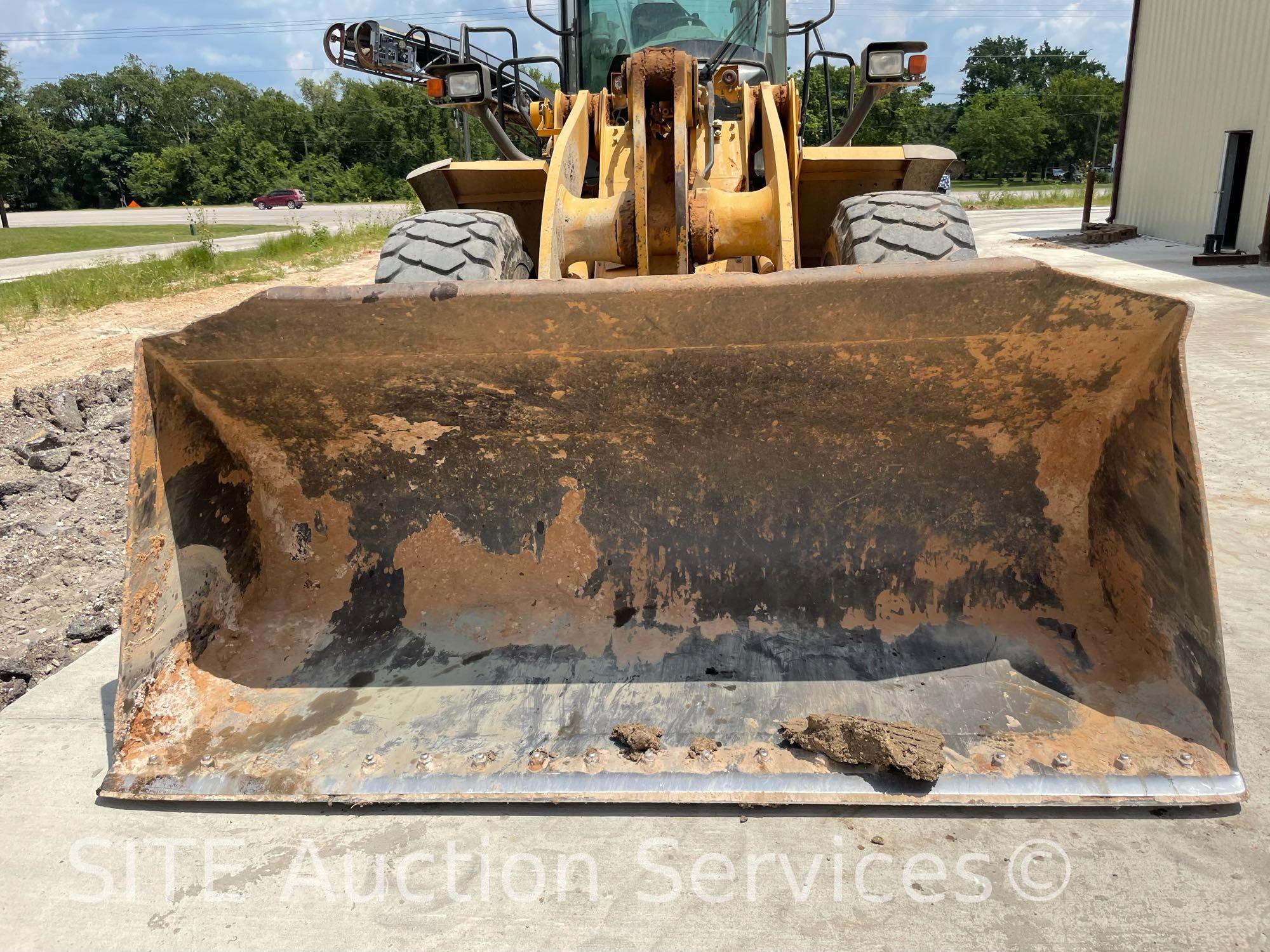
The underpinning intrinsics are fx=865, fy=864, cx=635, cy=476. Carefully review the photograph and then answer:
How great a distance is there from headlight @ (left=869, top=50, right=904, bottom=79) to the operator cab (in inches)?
26.5

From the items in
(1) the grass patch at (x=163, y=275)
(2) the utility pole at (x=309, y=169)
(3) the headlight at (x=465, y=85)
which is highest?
(2) the utility pole at (x=309, y=169)

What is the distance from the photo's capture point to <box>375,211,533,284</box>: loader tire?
313 centimetres

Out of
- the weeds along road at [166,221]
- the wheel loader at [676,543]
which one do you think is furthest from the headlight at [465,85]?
the weeds along road at [166,221]

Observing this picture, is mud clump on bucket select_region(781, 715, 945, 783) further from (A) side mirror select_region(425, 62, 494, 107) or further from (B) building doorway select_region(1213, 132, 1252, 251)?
(B) building doorway select_region(1213, 132, 1252, 251)

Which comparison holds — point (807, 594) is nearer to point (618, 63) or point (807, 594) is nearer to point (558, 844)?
point (558, 844)

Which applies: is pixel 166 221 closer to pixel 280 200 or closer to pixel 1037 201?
pixel 280 200

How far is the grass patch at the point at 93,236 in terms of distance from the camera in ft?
76.5

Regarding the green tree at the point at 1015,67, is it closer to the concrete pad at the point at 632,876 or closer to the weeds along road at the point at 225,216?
the weeds along road at the point at 225,216

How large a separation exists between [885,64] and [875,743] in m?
3.07

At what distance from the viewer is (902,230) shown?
3037mm

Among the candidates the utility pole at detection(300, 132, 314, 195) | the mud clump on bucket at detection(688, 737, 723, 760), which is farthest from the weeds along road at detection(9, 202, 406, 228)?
the mud clump on bucket at detection(688, 737, 723, 760)

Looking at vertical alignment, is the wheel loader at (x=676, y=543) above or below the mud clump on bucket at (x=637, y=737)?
above

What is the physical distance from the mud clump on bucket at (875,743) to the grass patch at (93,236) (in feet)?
73.2

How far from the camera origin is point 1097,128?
52219mm
